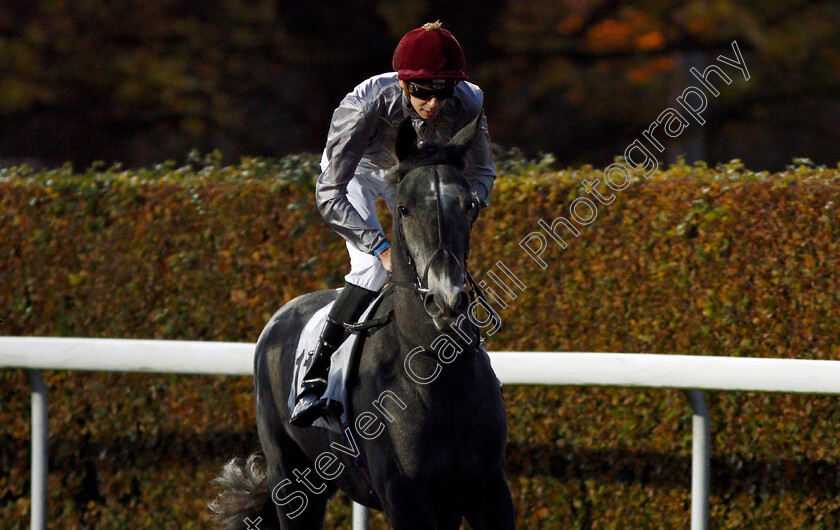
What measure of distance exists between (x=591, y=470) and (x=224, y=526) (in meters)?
1.62

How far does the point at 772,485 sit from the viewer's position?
482cm

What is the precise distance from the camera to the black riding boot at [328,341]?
3.78 metres

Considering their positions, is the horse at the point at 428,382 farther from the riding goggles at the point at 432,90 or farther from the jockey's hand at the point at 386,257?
the riding goggles at the point at 432,90

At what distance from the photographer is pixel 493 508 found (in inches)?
136

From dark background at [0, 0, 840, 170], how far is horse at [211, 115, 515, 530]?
255 inches

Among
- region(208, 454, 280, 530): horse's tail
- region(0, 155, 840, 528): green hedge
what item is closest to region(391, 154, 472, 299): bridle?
region(208, 454, 280, 530): horse's tail

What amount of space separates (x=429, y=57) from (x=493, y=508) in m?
1.38

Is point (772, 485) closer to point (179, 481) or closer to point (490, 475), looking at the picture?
point (490, 475)

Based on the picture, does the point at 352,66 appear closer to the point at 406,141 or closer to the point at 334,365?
the point at 334,365

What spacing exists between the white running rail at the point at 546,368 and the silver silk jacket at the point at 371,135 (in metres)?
1.27

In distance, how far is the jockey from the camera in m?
3.48

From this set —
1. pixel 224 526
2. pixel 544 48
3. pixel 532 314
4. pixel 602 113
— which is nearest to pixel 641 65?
pixel 602 113

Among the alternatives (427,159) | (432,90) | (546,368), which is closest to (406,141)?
(427,159)

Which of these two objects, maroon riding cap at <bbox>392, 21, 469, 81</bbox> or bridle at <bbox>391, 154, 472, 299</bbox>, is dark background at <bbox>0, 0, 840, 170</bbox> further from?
bridle at <bbox>391, 154, 472, 299</bbox>
